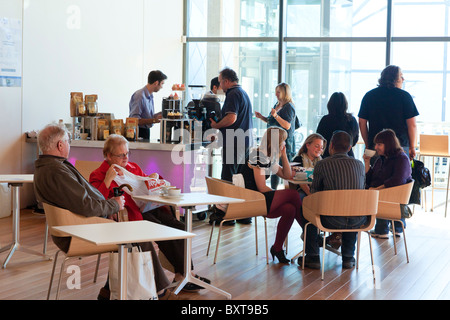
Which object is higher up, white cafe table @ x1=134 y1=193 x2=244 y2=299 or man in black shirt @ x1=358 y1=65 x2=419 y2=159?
man in black shirt @ x1=358 y1=65 x2=419 y2=159

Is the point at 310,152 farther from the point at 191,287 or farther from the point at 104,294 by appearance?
the point at 104,294

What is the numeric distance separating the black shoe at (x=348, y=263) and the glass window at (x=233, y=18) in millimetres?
5323

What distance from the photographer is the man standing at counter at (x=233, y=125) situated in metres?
6.72

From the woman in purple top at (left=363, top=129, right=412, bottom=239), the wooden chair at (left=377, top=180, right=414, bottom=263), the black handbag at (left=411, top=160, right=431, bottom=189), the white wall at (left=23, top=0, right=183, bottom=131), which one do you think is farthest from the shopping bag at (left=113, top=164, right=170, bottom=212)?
the white wall at (left=23, top=0, right=183, bottom=131)

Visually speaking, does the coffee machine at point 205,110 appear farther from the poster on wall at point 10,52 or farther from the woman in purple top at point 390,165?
the poster on wall at point 10,52

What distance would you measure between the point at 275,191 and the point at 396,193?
1038 millimetres

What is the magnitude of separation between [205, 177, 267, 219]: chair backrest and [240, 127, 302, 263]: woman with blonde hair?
0.11 m

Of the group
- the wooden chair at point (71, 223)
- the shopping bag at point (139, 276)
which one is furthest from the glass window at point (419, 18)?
the shopping bag at point (139, 276)

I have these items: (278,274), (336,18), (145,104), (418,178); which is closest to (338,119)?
(418,178)

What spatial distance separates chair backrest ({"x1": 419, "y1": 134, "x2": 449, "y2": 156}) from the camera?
808cm

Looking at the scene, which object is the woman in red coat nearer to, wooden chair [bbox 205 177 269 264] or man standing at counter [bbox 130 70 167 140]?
wooden chair [bbox 205 177 269 264]

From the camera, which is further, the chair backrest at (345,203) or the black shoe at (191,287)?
the chair backrest at (345,203)
